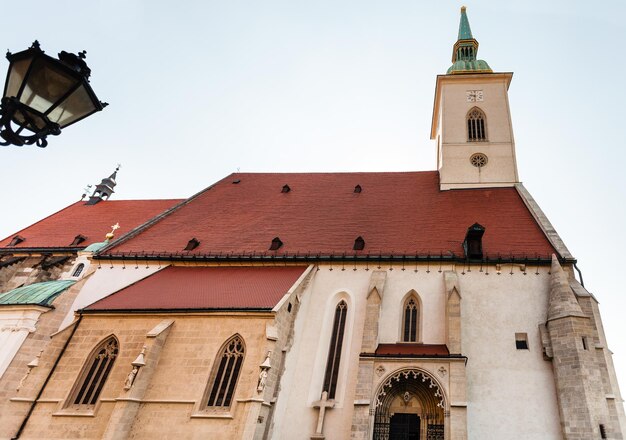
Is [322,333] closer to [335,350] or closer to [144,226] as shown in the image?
[335,350]

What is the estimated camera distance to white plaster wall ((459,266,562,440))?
10117mm

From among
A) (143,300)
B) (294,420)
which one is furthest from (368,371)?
(143,300)

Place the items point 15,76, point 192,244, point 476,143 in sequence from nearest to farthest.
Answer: point 15,76, point 192,244, point 476,143

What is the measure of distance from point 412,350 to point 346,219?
20.3 ft

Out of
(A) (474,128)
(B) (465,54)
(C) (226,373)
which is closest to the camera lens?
(C) (226,373)

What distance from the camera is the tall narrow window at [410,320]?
12.0m

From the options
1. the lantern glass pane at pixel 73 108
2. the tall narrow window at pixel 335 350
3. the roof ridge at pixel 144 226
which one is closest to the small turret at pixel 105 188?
the roof ridge at pixel 144 226

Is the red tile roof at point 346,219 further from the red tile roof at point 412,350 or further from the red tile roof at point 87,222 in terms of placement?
the red tile roof at point 412,350

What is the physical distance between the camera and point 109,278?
14531 mm

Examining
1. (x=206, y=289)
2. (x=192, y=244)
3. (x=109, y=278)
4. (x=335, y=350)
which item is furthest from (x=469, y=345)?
(x=109, y=278)

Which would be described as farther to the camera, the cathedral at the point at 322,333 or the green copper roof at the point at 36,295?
the green copper roof at the point at 36,295

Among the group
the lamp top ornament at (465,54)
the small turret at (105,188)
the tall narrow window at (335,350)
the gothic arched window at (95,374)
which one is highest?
the lamp top ornament at (465,54)

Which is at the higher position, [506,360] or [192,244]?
[192,244]

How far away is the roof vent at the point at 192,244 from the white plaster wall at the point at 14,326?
4804 millimetres
